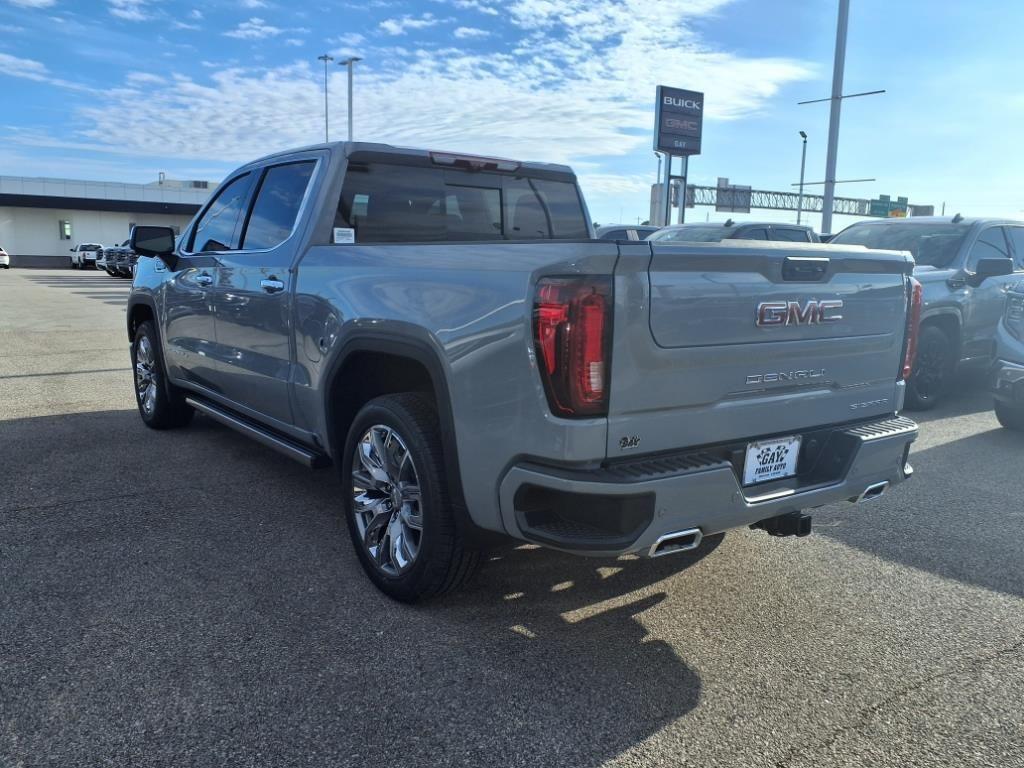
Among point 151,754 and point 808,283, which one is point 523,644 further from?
point 808,283

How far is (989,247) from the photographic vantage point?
845 centimetres

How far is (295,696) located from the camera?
9.23 ft

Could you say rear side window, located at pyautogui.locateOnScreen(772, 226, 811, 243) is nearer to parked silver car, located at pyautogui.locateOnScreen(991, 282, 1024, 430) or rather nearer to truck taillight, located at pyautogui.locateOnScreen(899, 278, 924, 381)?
parked silver car, located at pyautogui.locateOnScreen(991, 282, 1024, 430)

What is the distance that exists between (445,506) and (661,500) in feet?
2.87

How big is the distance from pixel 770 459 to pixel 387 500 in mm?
1597

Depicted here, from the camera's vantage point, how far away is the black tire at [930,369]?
26.1ft

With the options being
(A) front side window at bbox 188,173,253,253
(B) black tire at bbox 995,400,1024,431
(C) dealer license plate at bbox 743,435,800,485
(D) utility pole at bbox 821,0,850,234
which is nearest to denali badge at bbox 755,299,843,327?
(C) dealer license plate at bbox 743,435,800,485

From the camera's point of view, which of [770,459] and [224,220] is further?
[224,220]

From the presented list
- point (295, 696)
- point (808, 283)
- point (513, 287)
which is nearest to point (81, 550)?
point (295, 696)

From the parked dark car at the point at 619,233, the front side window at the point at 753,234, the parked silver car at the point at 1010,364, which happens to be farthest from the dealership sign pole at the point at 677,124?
the parked silver car at the point at 1010,364

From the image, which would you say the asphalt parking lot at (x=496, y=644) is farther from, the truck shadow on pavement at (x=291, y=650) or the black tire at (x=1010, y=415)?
the black tire at (x=1010, y=415)

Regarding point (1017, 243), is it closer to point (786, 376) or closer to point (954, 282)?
point (954, 282)

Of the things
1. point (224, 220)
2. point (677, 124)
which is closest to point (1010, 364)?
point (224, 220)

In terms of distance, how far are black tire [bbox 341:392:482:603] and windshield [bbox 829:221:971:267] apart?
6.23 meters
